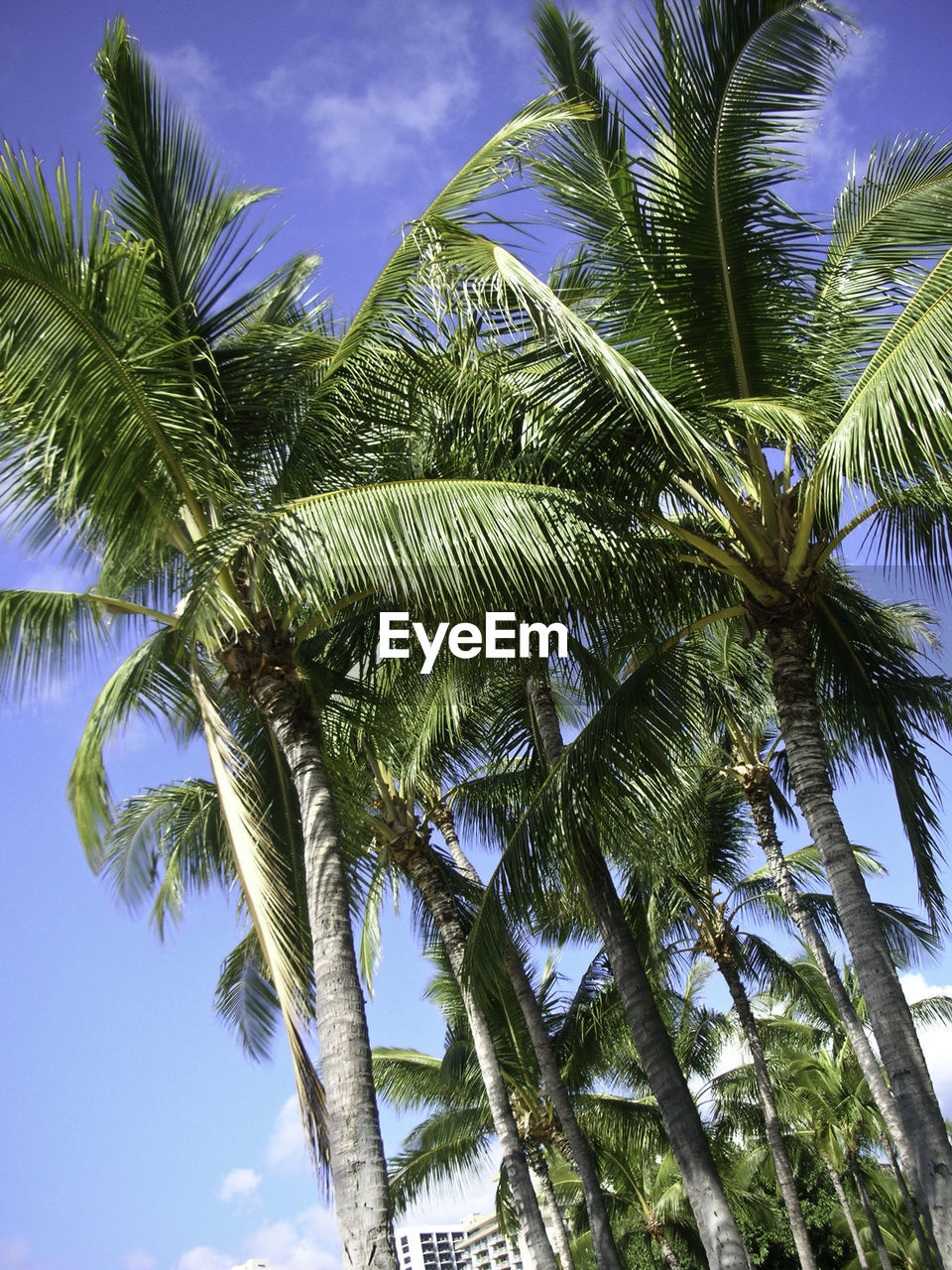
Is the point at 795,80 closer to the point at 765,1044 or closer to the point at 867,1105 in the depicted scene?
the point at 765,1044

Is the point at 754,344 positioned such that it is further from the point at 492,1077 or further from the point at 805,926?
the point at 805,926

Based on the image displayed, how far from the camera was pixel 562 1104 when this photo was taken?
1420 cm

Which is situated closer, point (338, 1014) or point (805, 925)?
point (338, 1014)

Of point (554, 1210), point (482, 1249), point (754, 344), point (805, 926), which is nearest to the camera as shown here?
point (754, 344)

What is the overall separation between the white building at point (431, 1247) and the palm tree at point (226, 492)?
152896 millimetres

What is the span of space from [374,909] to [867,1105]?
17.5 meters

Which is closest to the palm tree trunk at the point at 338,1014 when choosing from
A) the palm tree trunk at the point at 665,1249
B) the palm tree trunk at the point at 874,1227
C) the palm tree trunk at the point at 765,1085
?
the palm tree trunk at the point at 765,1085

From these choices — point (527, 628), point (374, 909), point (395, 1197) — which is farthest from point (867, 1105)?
point (527, 628)

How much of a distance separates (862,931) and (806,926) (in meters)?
10.1

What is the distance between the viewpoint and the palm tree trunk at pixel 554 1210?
1827cm

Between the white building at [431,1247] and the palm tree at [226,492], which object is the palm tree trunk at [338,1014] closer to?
the palm tree at [226,492]

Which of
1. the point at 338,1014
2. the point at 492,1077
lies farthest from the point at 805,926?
the point at 338,1014

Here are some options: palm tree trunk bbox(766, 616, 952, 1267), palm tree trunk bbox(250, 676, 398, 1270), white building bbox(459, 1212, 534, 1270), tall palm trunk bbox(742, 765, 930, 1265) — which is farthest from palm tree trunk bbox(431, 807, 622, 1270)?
white building bbox(459, 1212, 534, 1270)

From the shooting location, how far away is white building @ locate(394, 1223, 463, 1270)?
5719 inches
